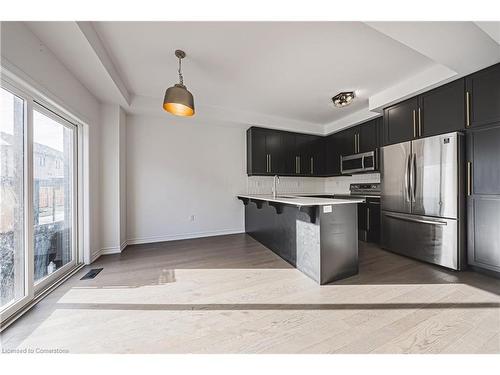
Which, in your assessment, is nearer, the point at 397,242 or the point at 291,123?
the point at 397,242

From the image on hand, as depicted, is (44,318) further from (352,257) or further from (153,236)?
(352,257)

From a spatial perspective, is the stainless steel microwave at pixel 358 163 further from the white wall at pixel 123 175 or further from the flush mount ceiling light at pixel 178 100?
the white wall at pixel 123 175

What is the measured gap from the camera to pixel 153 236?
365 cm

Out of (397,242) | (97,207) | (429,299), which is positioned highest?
(97,207)

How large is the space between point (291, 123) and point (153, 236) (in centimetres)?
370

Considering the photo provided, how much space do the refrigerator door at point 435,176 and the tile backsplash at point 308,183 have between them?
1.33m

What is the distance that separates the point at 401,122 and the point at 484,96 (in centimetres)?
82

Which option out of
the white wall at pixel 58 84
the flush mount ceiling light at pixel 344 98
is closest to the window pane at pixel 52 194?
the white wall at pixel 58 84

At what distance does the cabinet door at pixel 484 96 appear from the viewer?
6.73 feet

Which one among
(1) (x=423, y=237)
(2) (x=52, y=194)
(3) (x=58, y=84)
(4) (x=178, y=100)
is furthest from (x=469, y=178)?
(2) (x=52, y=194)

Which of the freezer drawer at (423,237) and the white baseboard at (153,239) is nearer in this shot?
the freezer drawer at (423,237)
